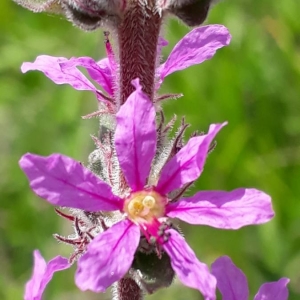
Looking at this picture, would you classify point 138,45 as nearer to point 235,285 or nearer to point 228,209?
point 228,209

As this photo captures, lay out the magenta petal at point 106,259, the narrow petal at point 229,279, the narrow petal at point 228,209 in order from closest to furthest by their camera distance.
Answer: the magenta petal at point 106,259, the narrow petal at point 228,209, the narrow petal at point 229,279

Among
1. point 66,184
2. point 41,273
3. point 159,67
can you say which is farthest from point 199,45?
point 41,273

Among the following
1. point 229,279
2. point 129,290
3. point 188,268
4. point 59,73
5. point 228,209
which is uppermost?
point 59,73

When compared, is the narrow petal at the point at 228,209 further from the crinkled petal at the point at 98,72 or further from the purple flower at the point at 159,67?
the crinkled petal at the point at 98,72

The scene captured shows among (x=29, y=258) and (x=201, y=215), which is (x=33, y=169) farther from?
(x=29, y=258)

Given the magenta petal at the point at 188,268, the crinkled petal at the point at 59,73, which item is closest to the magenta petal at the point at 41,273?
the magenta petal at the point at 188,268

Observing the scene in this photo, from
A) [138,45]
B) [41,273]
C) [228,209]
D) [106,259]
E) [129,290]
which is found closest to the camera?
[106,259]

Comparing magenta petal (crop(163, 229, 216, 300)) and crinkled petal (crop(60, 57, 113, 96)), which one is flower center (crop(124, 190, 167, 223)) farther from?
crinkled petal (crop(60, 57, 113, 96))
